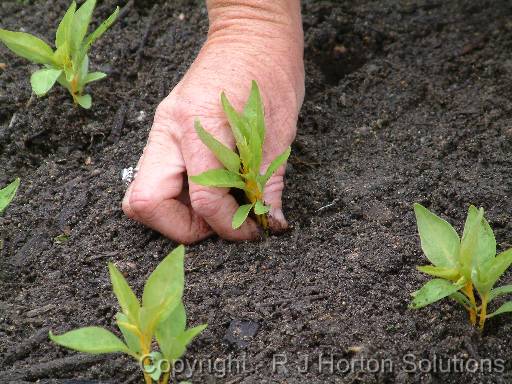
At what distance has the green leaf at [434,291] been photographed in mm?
1717

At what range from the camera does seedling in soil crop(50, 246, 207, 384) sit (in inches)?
62.0

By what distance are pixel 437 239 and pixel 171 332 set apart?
64 centimetres

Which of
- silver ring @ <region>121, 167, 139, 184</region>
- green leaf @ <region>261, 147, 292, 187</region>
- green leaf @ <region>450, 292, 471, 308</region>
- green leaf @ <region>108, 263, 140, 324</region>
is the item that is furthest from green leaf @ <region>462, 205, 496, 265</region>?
silver ring @ <region>121, 167, 139, 184</region>

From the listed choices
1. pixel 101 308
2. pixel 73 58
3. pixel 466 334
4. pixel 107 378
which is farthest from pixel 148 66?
pixel 466 334

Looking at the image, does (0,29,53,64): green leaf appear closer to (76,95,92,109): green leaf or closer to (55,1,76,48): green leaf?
(55,1,76,48): green leaf

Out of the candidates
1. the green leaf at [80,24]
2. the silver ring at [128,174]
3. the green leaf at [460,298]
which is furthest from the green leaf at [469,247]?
the green leaf at [80,24]

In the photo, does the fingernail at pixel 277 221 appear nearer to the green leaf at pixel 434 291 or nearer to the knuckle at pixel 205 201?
the knuckle at pixel 205 201

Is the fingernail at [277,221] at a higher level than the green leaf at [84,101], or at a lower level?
lower

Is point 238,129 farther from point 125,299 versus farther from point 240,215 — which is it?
point 125,299

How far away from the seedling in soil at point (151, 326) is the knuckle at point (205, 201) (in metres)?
0.43

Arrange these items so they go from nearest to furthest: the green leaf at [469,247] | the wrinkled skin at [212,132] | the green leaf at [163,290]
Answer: the green leaf at [163,290] → the green leaf at [469,247] → the wrinkled skin at [212,132]

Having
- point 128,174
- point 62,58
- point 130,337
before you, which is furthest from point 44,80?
point 130,337

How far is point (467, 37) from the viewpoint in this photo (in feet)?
9.78

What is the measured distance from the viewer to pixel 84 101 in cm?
262
